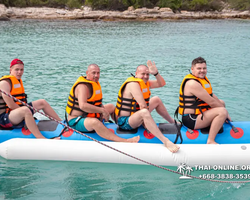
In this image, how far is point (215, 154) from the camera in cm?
421

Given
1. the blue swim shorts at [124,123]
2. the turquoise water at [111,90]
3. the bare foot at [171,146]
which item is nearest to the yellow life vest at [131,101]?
the blue swim shorts at [124,123]

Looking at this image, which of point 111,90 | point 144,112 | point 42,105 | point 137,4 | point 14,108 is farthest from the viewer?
point 137,4

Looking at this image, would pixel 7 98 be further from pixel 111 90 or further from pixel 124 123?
pixel 111 90

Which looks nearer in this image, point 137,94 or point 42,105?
point 137,94

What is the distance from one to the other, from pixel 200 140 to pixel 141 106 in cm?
90

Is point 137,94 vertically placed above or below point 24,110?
above

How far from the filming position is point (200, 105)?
4.42 m

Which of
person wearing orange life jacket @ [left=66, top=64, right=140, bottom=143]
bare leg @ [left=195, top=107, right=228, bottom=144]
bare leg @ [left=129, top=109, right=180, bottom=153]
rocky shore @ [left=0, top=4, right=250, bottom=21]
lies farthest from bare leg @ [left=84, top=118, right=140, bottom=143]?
rocky shore @ [left=0, top=4, right=250, bottom=21]

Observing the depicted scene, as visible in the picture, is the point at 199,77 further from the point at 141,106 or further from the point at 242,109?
the point at 242,109

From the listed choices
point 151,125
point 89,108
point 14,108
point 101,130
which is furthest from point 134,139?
point 14,108

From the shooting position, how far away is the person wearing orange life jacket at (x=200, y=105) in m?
4.29

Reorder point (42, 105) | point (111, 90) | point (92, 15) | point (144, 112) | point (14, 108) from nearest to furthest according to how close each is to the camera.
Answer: point (144, 112), point (14, 108), point (42, 105), point (111, 90), point (92, 15)

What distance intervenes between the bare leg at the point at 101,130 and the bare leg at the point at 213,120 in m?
0.86

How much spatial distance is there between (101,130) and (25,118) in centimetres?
99
